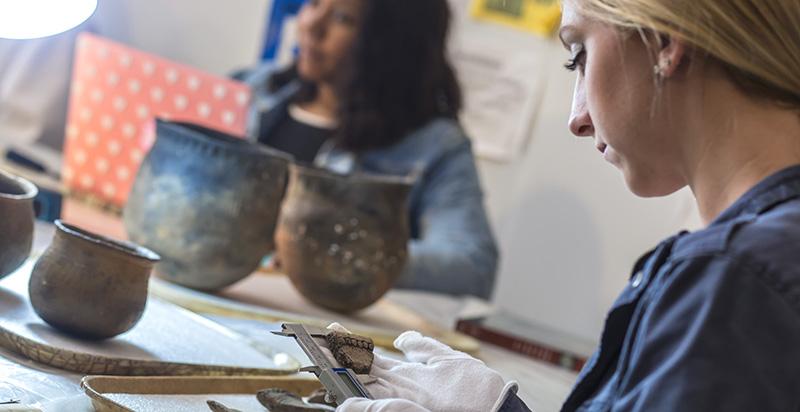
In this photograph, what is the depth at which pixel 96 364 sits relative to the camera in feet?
2.78

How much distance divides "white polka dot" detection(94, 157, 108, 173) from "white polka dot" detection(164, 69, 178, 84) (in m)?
0.20

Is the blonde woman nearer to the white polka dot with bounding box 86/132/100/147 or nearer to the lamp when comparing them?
the lamp

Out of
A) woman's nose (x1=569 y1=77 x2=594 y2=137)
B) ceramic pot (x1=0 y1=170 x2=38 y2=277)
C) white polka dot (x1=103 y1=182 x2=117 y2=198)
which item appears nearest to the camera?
woman's nose (x1=569 y1=77 x2=594 y2=137)

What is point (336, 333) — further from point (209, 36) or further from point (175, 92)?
point (209, 36)

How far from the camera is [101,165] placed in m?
1.94

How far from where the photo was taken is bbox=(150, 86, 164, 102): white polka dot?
1964mm

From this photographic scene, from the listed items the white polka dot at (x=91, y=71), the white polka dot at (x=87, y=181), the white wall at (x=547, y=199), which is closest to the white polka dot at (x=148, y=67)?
the white polka dot at (x=91, y=71)

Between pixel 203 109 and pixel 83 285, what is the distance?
3.64 ft

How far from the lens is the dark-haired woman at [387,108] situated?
231 centimetres

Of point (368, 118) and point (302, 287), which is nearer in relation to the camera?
point (302, 287)

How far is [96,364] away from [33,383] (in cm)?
7

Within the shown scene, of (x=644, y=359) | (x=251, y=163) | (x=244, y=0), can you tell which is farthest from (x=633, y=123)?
(x=244, y=0)

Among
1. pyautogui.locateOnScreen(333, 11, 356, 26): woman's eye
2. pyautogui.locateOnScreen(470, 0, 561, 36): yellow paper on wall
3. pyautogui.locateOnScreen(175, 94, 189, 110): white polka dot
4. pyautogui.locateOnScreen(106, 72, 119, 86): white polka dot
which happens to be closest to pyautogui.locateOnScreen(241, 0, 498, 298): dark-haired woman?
pyautogui.locateOnScreen(333, 11, 356, 26): woman's eye

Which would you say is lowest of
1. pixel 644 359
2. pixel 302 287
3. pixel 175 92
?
pixel 302 287
